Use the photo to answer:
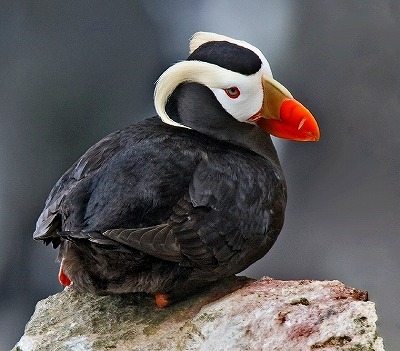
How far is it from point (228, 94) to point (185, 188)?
0.30 meters

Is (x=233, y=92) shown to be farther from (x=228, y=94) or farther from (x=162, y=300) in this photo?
(x=162, y=300)

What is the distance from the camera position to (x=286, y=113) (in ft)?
6.46

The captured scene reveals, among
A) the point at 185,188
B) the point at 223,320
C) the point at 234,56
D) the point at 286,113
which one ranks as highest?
the point at 234,56

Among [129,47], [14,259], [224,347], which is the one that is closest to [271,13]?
[129,47]

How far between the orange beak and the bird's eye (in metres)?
0.07

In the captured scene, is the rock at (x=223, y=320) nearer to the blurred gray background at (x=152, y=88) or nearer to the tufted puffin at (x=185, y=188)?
the tufted puffin at (x=185, y=188)

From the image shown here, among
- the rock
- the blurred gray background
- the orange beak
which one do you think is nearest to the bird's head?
the orange beak

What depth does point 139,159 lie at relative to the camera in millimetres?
1789

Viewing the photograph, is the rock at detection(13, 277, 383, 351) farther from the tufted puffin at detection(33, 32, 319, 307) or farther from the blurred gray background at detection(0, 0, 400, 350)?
the blurred gray background at detection(0, 0, 400, 350)

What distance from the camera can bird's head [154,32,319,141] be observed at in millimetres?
1896

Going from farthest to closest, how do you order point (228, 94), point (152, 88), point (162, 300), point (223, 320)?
point (152, 88), point (228, 94), point (162, 300), point (223, 320)

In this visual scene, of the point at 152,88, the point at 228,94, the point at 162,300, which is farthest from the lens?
the point at 152,88

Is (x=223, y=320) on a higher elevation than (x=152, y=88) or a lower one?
lower

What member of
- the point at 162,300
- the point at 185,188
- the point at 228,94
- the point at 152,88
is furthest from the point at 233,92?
the point at 152,88
